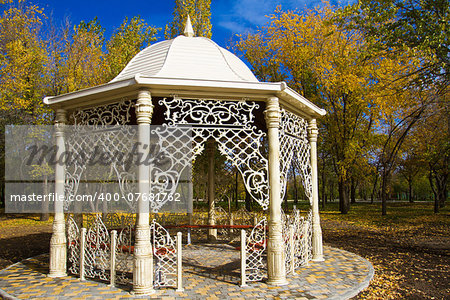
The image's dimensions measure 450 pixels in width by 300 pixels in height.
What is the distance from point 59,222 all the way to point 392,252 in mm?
8922

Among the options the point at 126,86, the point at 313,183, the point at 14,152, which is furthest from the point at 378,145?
the point at 14,152

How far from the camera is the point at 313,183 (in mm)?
8117

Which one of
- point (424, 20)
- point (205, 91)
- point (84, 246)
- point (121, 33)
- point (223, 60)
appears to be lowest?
point (84, 246)

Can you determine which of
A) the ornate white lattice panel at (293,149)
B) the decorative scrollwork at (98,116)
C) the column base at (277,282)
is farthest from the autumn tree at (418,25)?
the decorative scrollwork at (98,116)

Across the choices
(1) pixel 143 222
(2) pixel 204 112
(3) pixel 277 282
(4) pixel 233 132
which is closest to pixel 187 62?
(2) pixel 204 112

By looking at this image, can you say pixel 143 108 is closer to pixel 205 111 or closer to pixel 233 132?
pixel 205 111

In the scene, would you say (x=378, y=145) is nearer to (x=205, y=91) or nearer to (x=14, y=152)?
(x=205, y=91)

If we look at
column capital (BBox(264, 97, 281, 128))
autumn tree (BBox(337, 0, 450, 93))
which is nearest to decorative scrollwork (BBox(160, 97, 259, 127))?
column capital (BBox(264, 97, 281, 128))

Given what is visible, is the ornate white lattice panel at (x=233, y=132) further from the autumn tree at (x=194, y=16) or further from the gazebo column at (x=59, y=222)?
the autumn tree at (x=194, y=16)

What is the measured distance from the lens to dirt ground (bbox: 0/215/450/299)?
6.05 m

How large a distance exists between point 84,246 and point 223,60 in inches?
191

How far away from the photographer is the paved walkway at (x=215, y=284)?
5.38m

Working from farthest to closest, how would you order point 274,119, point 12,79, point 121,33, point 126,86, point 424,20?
point 121,33, point 12,79, point 424,20, point 274,119, point 126,86

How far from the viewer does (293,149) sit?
7.41 metres
